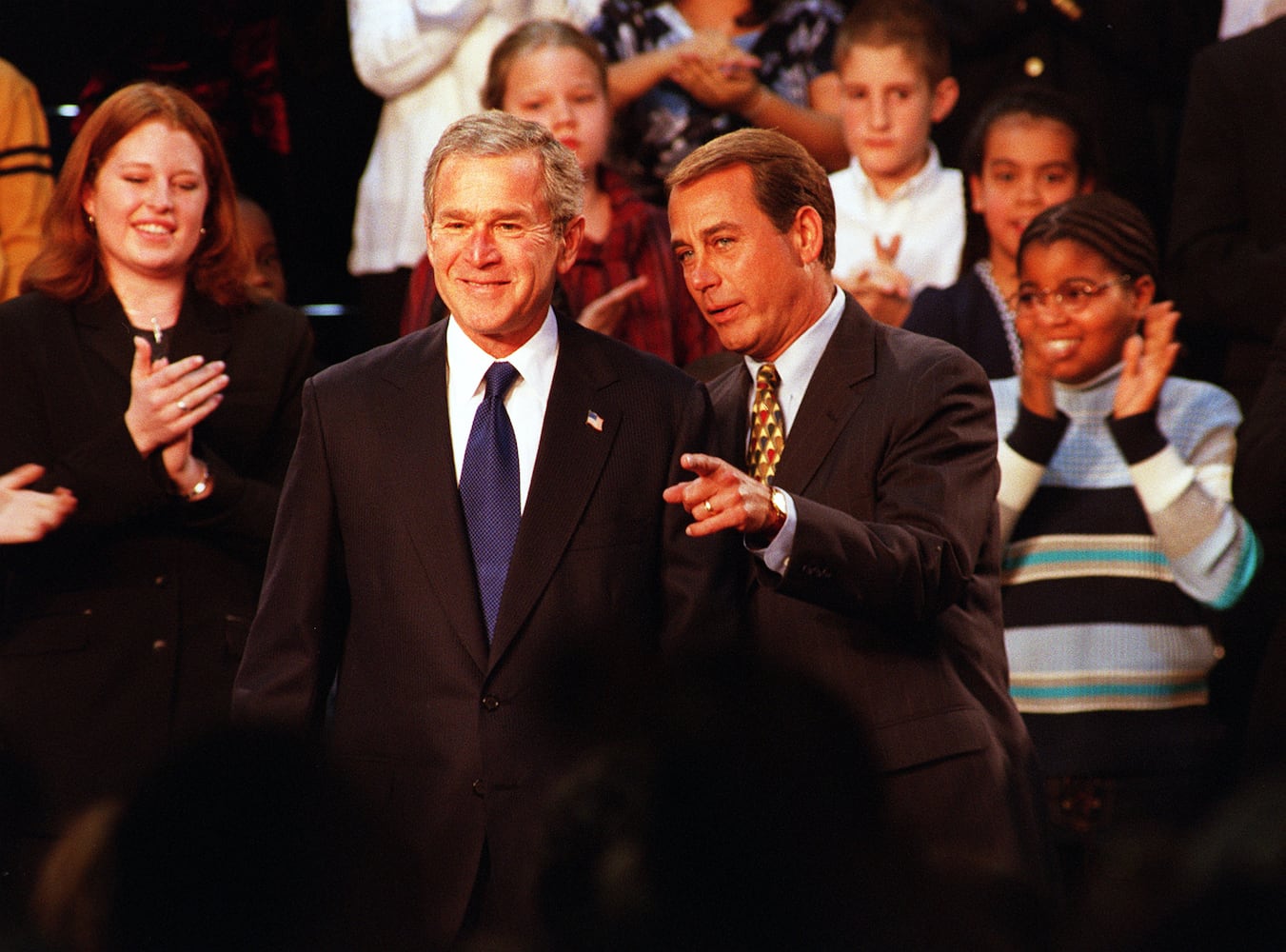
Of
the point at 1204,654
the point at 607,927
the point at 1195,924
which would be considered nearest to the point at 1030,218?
the point at 1204,654

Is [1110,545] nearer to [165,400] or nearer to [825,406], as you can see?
[825,406]

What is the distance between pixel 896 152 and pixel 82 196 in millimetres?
2003

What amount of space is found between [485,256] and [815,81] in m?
2.39

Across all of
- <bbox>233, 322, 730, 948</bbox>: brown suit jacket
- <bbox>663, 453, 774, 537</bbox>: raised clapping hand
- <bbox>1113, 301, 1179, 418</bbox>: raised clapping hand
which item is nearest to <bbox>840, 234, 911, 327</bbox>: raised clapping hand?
<bbox>1113, 301, 1179, 418</bbox>: raised clapping hand

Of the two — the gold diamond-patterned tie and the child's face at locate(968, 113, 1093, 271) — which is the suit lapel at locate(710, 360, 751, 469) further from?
the child's face at locate(968, 113, 1093, 271)

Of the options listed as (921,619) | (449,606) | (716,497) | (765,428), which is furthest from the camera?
(765,428)

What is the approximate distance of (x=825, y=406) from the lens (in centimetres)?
296

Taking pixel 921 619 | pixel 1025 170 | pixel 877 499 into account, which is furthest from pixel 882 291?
pixel 921 619

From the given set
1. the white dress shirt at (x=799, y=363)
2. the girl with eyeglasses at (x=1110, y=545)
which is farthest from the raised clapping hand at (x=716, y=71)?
the white dress shirt at (x=799, y=363)

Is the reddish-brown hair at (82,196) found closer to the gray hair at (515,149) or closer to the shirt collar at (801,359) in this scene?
the gray hair at (515,149)

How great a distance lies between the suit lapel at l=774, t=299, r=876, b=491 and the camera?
2934 mm

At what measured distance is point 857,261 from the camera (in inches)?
177

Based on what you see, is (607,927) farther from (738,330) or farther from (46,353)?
(46,353)

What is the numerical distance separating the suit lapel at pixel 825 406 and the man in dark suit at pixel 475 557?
0.16m
